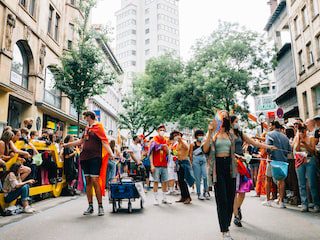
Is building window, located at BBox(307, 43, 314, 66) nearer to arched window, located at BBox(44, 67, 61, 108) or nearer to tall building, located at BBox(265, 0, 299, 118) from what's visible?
tall building, located at BBox(265, 0, 299, 118)

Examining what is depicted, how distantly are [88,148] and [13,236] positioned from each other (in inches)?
97.9

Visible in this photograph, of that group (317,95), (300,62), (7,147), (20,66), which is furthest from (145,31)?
(7,147)

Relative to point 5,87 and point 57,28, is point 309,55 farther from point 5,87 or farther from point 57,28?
point 5,87

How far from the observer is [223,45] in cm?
2745

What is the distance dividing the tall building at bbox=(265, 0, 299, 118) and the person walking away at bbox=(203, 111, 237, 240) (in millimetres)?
25344

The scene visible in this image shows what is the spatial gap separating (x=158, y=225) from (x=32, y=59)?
1704 cm

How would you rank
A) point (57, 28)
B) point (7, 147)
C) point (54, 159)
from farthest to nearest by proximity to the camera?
point (57, 28) < point (54, 159) < point (7, 147)

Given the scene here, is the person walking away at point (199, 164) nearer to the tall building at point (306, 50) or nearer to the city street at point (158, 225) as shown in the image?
the city street at point (158, 225)

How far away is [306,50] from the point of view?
2481 centimetres

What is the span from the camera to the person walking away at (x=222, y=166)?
4.68 meters

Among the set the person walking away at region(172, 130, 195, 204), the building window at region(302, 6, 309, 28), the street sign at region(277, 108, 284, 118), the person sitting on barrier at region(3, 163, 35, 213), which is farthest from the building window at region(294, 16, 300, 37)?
the person sitting on barrier at region(3, 163, 35, 213)

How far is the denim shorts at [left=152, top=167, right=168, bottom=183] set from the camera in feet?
29.1

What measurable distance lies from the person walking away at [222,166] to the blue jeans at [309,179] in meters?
3.18

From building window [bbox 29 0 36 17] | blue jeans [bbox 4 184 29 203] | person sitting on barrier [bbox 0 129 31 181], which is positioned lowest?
blue jeans [bbox 4 184 29 203]
